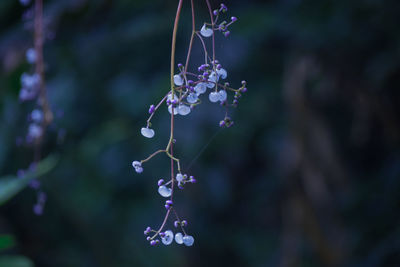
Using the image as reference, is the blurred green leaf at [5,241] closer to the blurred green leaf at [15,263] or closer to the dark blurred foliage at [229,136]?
the blurred green leaf at [15,263]

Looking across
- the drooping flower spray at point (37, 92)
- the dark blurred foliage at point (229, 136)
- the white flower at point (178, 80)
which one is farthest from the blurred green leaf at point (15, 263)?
the white flower at point (178, 80)

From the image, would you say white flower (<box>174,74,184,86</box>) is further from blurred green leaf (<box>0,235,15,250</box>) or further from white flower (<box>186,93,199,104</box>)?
blurred green leaf (<box>0,235,15,250</box>)

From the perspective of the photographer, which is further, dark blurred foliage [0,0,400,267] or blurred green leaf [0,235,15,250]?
dark blurred foliage [0,0,400,267]

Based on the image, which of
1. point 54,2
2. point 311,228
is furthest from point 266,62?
point 54,2

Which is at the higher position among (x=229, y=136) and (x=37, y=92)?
(x=229, y=136)

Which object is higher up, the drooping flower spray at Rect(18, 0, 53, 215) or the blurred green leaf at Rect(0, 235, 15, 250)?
the drooping flower spray at Rect(18, 0, 53, 215)

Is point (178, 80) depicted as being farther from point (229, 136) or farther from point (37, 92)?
point (229, 136)

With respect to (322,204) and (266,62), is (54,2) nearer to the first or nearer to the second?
(266,62)

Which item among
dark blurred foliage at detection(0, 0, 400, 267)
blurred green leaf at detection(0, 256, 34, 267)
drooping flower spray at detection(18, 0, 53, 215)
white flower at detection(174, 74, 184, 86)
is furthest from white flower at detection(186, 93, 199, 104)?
dark blurred foliage at detection(0, 0, 400, 267)

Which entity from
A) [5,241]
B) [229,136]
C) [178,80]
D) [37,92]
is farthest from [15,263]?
[229,136]
